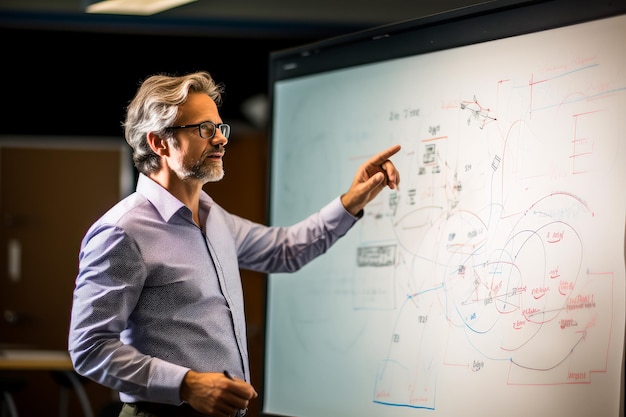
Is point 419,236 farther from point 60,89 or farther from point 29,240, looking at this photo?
point 29,240

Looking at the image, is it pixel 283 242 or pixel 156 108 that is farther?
pixel 283 242

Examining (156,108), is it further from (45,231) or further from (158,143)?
(45,231)

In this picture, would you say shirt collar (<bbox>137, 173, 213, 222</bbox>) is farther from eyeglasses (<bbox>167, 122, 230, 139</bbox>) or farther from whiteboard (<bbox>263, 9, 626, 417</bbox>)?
whiteboard (<bbox>263, 9, 626, 417</bbox>)

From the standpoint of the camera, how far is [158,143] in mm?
2562

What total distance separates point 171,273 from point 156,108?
51 cm

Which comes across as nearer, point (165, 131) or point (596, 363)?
point (596, 363)

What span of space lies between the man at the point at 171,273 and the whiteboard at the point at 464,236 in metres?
A: 0.22

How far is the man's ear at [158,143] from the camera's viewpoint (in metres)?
2.55

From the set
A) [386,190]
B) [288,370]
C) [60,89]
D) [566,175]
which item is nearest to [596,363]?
[566,175]

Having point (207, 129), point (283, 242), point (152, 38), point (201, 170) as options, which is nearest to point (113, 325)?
point (201, 170)

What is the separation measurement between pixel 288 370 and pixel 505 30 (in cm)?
149

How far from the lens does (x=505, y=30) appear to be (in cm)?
252

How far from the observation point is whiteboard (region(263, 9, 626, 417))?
2.26 metres

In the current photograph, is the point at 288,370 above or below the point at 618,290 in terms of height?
below
